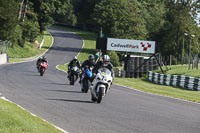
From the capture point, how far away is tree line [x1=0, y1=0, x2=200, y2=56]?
57781mm

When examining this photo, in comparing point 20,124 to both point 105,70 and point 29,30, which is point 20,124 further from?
point 29,30

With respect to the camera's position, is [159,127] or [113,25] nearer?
[159,127]

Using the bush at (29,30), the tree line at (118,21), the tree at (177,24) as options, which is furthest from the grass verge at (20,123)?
the tree at (177,24)

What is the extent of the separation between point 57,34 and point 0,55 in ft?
193

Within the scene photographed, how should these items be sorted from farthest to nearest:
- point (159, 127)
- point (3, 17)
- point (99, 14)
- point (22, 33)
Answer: point (99, 14) → point (22, 33) → point (3, 17) → point (159, 127)

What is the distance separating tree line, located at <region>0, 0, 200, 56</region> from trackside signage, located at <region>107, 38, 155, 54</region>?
10.8 metres

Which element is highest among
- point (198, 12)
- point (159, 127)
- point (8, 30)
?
point (198, 12)

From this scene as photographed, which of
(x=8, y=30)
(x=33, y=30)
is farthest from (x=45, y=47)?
(x=8, y=30)

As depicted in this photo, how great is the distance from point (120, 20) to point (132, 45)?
3613 cm

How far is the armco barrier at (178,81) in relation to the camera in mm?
32375

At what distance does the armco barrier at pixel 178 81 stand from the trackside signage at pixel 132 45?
352 inches

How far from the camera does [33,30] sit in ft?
229

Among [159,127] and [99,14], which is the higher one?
[99,14]

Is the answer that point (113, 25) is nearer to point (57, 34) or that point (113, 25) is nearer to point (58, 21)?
point (57, 34)
